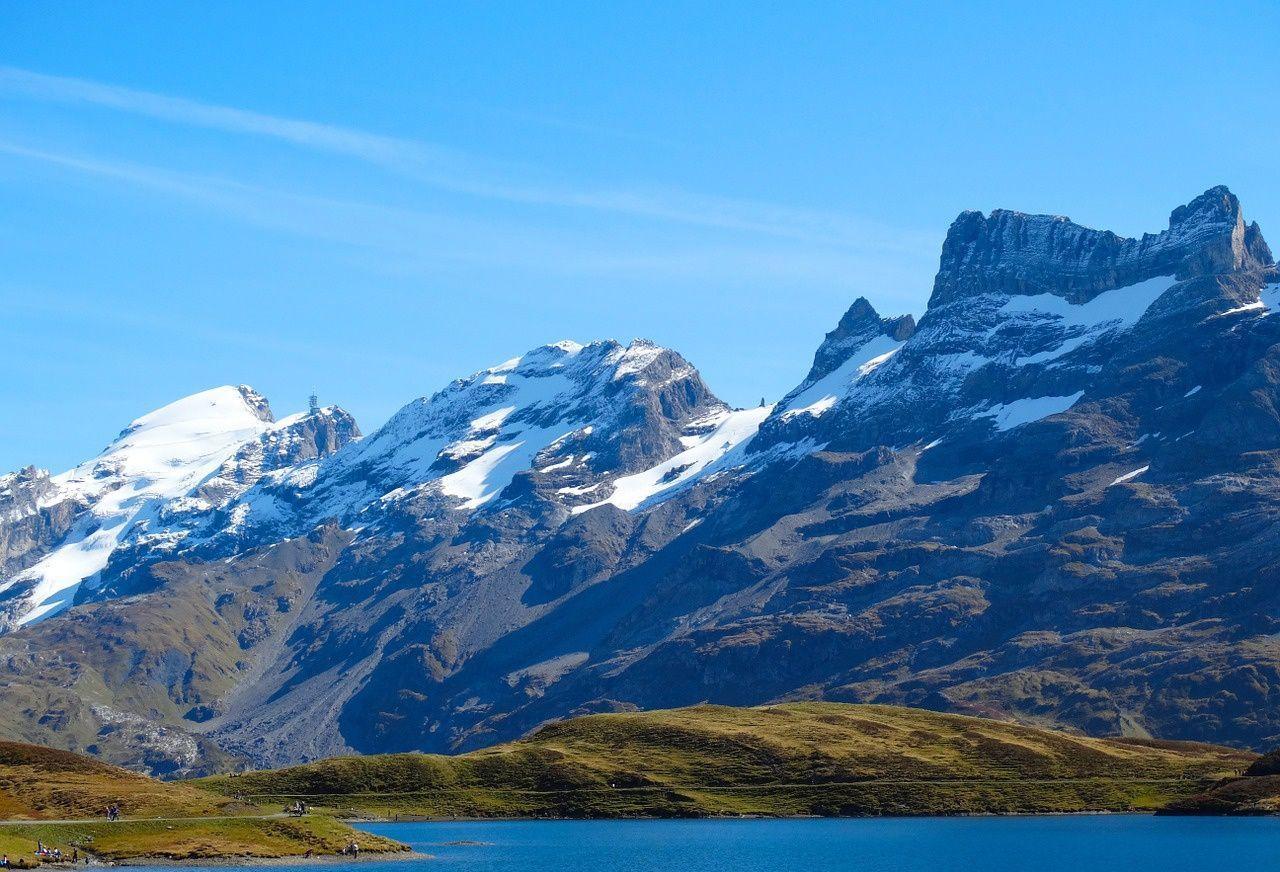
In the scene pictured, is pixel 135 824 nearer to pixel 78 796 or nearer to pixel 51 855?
pixel 78 796

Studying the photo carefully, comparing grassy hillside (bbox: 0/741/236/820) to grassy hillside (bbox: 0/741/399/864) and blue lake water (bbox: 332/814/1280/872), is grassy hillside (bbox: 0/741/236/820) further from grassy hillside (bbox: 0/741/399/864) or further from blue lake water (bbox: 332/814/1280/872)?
blue lake water (bbox: 332/814/1280/872)

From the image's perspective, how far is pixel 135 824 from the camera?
171 meters

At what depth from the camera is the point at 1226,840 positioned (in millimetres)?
184750

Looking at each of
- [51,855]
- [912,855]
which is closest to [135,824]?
[51,855]

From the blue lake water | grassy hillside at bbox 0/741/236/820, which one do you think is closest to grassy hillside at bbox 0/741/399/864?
grassy hillside at bbox 0/741/236/820

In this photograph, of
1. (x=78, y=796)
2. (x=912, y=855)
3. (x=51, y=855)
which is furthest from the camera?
(x=78, y=796)

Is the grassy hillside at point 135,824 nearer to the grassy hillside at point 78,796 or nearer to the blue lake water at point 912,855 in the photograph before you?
the grassy hillside at point 78,796

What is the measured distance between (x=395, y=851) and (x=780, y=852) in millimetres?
42365

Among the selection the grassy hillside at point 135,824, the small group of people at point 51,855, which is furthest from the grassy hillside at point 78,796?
the small group of people at point 51,855

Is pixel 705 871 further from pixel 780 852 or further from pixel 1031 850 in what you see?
pixel 1031 850

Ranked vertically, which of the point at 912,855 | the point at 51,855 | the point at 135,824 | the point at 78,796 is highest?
the point at 78,796

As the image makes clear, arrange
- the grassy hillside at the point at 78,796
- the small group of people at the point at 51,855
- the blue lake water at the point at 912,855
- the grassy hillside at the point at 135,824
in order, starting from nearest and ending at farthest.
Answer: the small group of people at the point at 51,855 → the grassy hillside at the point at 135,824 → the blue lake water at the point at 912,855 → the grassy hillside at the point at 78,796

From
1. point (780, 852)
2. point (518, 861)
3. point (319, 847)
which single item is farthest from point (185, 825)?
point (780, 852)

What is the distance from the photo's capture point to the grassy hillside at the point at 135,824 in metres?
162
